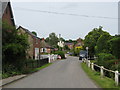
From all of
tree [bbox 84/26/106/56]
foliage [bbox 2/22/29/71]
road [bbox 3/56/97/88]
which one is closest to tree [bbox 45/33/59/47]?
tree [bbox 84/26/106/56]

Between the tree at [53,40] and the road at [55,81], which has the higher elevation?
the tree at [53,40]

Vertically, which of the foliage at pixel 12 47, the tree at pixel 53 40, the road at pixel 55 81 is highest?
the tree at pixel 53 40

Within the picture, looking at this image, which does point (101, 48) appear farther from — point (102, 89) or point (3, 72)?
point (102, 89)

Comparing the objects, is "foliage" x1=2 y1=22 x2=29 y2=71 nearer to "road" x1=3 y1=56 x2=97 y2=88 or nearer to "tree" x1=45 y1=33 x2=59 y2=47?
"road" x1=3 y1=56 x2=97 y2=88

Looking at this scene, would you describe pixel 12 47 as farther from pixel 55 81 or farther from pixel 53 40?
pixel 53 40

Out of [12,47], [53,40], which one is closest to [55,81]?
[12,47]

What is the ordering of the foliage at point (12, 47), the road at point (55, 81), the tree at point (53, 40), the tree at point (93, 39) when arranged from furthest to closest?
1. the tree at point (53, 40)
2. the tree at point (93, 39)
3. the foliage at point (12, 47)
4. the road at point (55, 81)

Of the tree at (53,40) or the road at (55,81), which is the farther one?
the tree at (53,40)

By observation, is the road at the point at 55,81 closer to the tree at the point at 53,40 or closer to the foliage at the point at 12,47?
the foliage at the point at 12,47

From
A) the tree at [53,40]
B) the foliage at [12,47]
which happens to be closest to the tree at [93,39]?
the foliage at [12,47]

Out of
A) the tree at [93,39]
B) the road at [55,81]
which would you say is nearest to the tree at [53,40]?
the tree at [93,39]

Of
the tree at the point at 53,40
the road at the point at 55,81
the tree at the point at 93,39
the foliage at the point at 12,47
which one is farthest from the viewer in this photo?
the tree at the point at 53,40

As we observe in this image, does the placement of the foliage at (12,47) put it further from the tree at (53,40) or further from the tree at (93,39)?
the tree at (53,40)

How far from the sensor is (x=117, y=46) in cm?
2316
